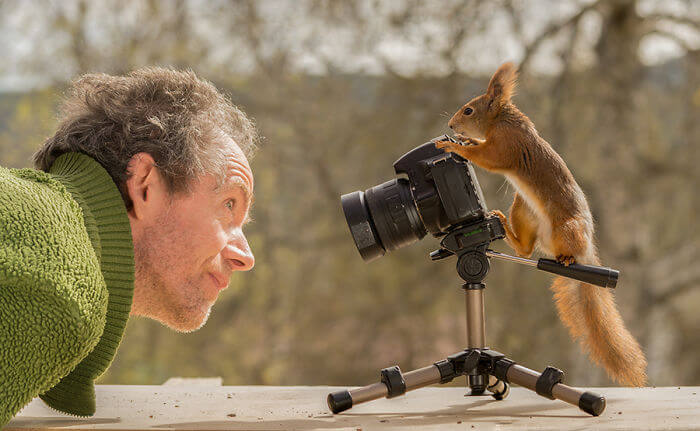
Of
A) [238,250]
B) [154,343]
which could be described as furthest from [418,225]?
[154,343]

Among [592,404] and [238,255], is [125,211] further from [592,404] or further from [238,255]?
[592,404]

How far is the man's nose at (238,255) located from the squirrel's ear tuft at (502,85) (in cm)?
48

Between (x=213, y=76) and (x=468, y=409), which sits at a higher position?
(x=213, y=76)

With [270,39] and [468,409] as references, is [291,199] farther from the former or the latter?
[468,409]

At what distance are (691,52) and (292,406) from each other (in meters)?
3.25

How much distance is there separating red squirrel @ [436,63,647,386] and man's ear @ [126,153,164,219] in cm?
45

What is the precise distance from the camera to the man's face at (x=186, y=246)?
3.70 ft

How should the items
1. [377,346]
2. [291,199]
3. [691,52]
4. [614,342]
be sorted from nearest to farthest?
[614,342], [691,52], [377,346], [291,199]

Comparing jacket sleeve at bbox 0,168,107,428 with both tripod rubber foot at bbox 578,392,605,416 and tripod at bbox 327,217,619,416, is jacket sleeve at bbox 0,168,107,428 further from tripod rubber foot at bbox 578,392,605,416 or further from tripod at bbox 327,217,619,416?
tripod rubber foot at bbox 578,392,605,416

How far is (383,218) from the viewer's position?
1.19m

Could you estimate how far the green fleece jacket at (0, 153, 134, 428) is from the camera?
864mm

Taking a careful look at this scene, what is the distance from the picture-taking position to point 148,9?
4.11m

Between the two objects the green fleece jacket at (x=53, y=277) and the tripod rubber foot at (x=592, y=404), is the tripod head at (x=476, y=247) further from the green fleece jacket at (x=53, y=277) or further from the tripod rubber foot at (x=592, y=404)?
the green fleece jacket at (x=53, y=277)

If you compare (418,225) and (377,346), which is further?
(377,346)
